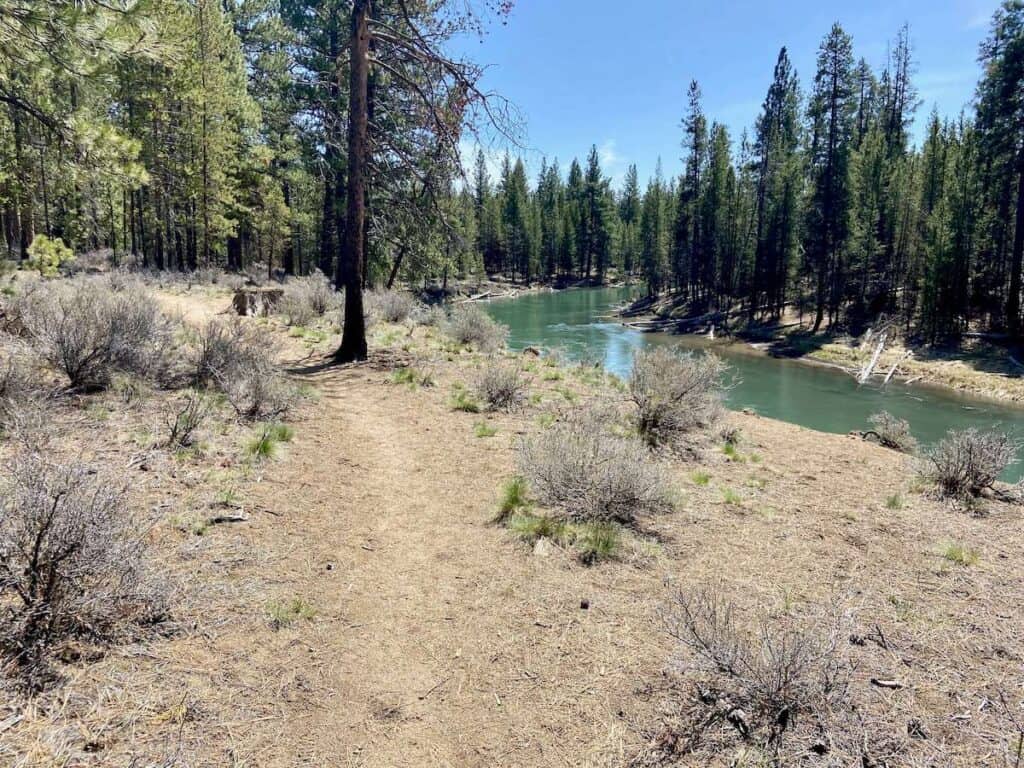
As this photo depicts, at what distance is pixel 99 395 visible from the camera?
617cm

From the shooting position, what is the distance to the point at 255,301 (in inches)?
647

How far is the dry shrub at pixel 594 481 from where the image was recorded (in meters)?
5.05

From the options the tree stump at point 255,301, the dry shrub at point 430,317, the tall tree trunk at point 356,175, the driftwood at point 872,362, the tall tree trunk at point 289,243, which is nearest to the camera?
the tall tree trunk at point 356,175

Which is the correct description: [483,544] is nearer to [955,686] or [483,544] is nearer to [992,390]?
[955,686]

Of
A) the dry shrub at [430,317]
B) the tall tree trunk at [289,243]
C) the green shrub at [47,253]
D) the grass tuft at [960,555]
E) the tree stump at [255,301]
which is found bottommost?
Result: the grass tuft at [960,555]

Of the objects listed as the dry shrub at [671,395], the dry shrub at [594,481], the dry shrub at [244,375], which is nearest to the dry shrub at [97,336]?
the dry shrub at [244,375]

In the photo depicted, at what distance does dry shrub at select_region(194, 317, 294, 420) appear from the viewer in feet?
21.9

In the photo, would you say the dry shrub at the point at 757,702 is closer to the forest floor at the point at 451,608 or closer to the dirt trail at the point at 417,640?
the forest floor at the point at 451,608

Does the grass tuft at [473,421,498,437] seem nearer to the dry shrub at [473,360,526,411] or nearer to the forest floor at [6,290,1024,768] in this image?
the forest floor at [6,290,1024,768]

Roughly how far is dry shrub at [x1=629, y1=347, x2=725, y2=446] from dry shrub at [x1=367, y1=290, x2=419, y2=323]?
897 centimetres

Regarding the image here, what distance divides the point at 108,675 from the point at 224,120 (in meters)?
26.6

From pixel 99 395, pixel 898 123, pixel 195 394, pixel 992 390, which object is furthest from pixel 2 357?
pixel 898 123

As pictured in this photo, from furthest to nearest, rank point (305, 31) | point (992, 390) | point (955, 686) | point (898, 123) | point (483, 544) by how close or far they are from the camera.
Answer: point (898, 123) → point (305, 31) → point (992, 390) → point (483, 544) → point (955, 686)

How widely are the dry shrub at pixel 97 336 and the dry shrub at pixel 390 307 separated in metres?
8.37
